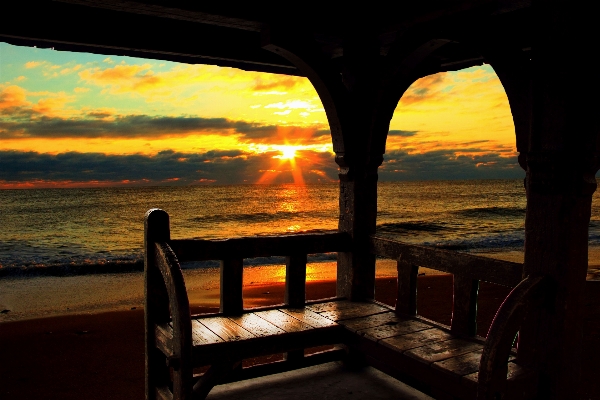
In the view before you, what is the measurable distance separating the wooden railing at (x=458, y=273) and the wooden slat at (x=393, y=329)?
218 mm

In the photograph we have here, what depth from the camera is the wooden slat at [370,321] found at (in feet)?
11.9

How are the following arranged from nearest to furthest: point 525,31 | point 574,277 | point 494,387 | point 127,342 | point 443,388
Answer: point 494,387
point 574,277
point 443,388
point 525,31
point 127,342

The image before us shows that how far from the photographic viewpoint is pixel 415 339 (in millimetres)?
3385

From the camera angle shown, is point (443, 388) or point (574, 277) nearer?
point (574, 277)

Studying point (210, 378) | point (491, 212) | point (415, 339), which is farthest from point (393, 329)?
point (491, 212)

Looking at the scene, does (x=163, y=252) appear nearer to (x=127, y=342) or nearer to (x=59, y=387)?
(x=59, y=387)

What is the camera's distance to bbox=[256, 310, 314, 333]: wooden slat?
3477 millimetres

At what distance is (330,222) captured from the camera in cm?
3569

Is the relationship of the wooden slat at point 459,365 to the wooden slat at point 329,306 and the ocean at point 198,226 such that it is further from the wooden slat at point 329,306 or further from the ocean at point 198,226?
the ocean at point 198,226

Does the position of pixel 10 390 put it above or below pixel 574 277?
below

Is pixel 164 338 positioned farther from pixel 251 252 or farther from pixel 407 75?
pixel 407 75

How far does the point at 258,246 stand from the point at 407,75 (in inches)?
75.4

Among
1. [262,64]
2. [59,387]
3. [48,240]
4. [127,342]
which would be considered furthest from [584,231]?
[48,240]

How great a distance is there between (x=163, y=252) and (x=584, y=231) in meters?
2.48
